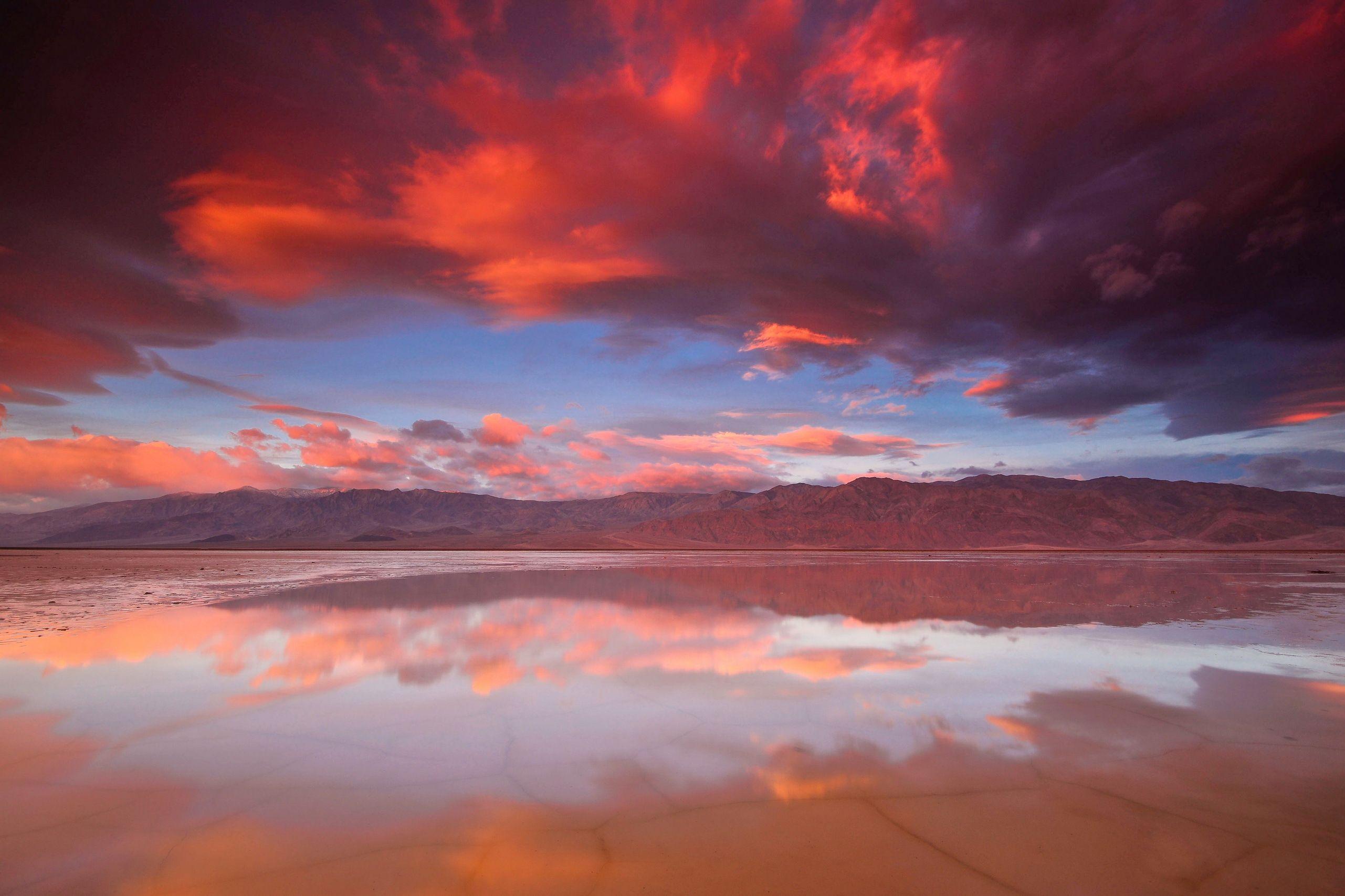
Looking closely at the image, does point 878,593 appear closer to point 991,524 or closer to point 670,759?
point 670,759

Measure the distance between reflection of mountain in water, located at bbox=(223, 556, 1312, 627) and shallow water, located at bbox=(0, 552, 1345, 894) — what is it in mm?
2938

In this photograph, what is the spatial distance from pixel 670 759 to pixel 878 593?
18434mm

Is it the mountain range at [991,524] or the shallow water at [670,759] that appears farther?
the mountain range at [991,524]

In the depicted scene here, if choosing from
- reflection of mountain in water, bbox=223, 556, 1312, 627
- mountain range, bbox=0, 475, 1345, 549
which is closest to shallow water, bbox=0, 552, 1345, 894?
reflection of mountain in water, bbox=223, 556, 1312, 627

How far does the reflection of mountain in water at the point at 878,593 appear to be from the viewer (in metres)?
16.7

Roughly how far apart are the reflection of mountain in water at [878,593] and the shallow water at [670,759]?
2938 mm

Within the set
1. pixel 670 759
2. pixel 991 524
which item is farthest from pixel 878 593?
pixel 991 524

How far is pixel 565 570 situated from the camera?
37250 millimetres

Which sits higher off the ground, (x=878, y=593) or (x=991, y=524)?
(x=991, y=524)

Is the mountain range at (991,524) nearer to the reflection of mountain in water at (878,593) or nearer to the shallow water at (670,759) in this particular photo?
the reflection of mountain in water at (878,593)

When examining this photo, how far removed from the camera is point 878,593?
22406 millimetres

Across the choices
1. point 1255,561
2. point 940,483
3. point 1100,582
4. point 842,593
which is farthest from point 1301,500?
point 842,593

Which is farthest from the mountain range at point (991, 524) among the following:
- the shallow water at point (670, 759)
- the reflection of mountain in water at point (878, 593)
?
the shallow water at point (670, 759)

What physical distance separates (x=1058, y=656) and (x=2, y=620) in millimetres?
23146
